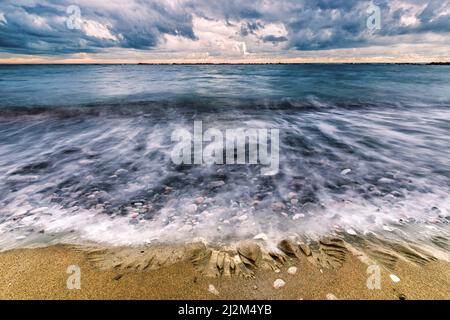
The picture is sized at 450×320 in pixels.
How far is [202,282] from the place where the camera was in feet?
9.02

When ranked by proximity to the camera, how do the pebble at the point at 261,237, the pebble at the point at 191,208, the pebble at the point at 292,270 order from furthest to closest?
the pebble at the point at 191,208, the pebble at the point at 261,237, the pebble at the point at 292,270

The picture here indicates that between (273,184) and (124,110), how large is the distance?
11.6 meters

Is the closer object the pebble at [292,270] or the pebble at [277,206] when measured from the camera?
the pebble at [292,270]

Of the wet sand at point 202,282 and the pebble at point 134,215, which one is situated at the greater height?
the pebble at point 134,215

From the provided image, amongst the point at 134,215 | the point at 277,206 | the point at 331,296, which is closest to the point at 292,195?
the point at 277,206

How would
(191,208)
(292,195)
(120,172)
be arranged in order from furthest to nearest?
(120,172) → (292,195) → (191,208)

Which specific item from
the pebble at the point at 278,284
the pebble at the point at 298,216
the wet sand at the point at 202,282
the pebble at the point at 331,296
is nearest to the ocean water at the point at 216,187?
the pebble at the point at 298,216

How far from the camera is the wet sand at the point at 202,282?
260cm

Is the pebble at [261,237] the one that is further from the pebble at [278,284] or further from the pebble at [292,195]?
the pebble at [292,195]

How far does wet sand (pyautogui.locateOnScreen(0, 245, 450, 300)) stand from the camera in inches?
102

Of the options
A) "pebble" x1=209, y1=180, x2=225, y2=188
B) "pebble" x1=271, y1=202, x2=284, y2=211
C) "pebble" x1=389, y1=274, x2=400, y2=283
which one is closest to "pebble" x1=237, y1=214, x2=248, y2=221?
"pebble" x1=271, y1=202, x2=284, y2=211

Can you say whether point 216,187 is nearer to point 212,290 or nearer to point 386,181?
point 212,290
